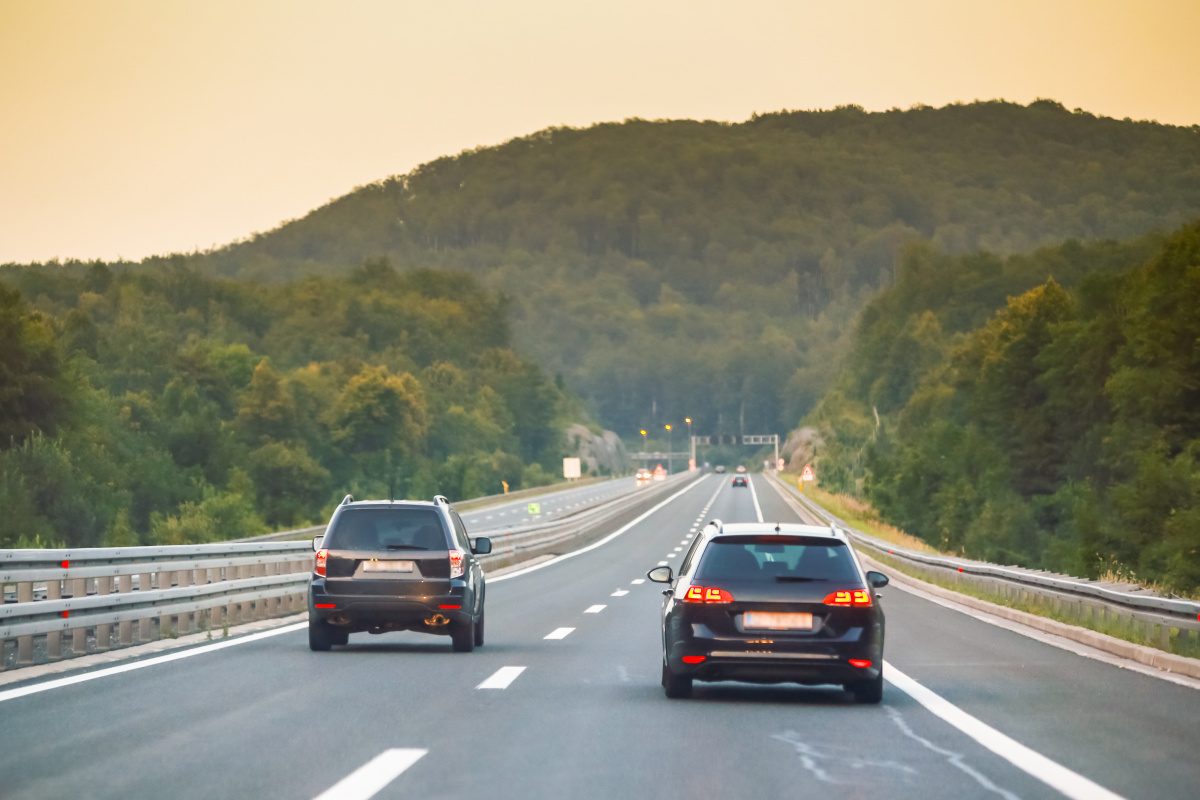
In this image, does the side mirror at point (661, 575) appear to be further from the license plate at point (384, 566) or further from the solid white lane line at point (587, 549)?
the solid white lane line at point (587, 549)

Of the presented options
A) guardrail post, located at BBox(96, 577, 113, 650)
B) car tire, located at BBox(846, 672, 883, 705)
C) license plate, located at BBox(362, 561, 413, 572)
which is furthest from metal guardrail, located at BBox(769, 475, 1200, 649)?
guardrail post, located at BBox(96, 577, 113, 650)

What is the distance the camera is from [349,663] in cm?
1728

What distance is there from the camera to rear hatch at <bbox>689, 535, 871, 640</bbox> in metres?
13.6

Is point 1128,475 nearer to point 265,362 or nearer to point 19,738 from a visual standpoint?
point 265,362

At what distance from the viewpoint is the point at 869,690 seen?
45.2 feet

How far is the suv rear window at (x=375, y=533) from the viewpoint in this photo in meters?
18.9

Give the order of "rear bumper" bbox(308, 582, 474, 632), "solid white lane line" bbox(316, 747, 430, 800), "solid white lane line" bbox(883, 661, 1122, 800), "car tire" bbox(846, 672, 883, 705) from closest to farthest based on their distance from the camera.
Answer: "solid white lane line" bbox(316, 747, 430, 800) < "solid white lane line" bbox(883, 661, 1122, 800) < "car tire" bbox(846, 672, 883, 705) < "rear bumper" bbox(308, 582, 474, 632)

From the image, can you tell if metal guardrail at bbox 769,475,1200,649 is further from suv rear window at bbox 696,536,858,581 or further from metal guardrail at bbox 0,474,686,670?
metal guardrail at bbox 0,474,686,670

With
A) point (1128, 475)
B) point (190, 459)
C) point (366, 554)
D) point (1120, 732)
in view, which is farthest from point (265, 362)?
point (1120, 732)

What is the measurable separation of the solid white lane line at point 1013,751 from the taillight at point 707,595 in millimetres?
1703

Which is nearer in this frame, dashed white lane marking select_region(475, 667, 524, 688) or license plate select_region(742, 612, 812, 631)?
license plate select_region(742, 612, 812, 631)

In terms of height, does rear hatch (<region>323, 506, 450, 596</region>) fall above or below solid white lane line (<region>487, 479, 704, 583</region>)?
above

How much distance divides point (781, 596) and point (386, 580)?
242 inches

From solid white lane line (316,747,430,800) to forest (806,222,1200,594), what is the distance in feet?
122
